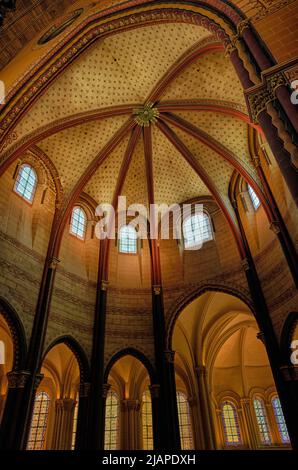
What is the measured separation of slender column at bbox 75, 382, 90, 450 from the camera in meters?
11.4

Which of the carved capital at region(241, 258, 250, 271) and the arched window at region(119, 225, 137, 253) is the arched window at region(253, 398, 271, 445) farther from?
the arched window at region(119, 225, 137, 253)

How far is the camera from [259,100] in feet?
19.6

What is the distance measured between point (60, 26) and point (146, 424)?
66.0 ft

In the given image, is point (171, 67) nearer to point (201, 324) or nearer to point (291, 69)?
point (291, 69)

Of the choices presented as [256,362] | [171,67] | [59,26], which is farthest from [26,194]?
[256,362]

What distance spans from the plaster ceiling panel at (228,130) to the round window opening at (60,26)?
631cm

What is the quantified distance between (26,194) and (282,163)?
11270mm

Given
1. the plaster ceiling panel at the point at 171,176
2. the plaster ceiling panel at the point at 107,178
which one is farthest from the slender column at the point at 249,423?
the plaster ceiling panel at the point at 107,178

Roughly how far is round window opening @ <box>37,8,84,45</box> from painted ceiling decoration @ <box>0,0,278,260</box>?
3 centimetres

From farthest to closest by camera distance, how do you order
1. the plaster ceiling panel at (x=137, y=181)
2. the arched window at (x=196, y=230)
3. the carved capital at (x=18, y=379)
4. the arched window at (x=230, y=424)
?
the arched window at (x=230, y=424)
the arched window at (x=196, y=230)
the plaster ceiling panel at (x=137, y=181)
the carved capital at (x=18, y=379)

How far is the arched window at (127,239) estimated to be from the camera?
677 inches

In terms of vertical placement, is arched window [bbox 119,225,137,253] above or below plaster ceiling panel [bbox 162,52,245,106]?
below

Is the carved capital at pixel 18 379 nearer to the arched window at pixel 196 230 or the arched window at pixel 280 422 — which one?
the arched window at pixel 196 230

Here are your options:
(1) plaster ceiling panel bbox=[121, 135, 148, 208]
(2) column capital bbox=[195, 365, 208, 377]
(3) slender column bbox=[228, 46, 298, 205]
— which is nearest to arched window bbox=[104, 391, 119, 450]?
(2) column capital bbox=[195, 365, 208, 377]
